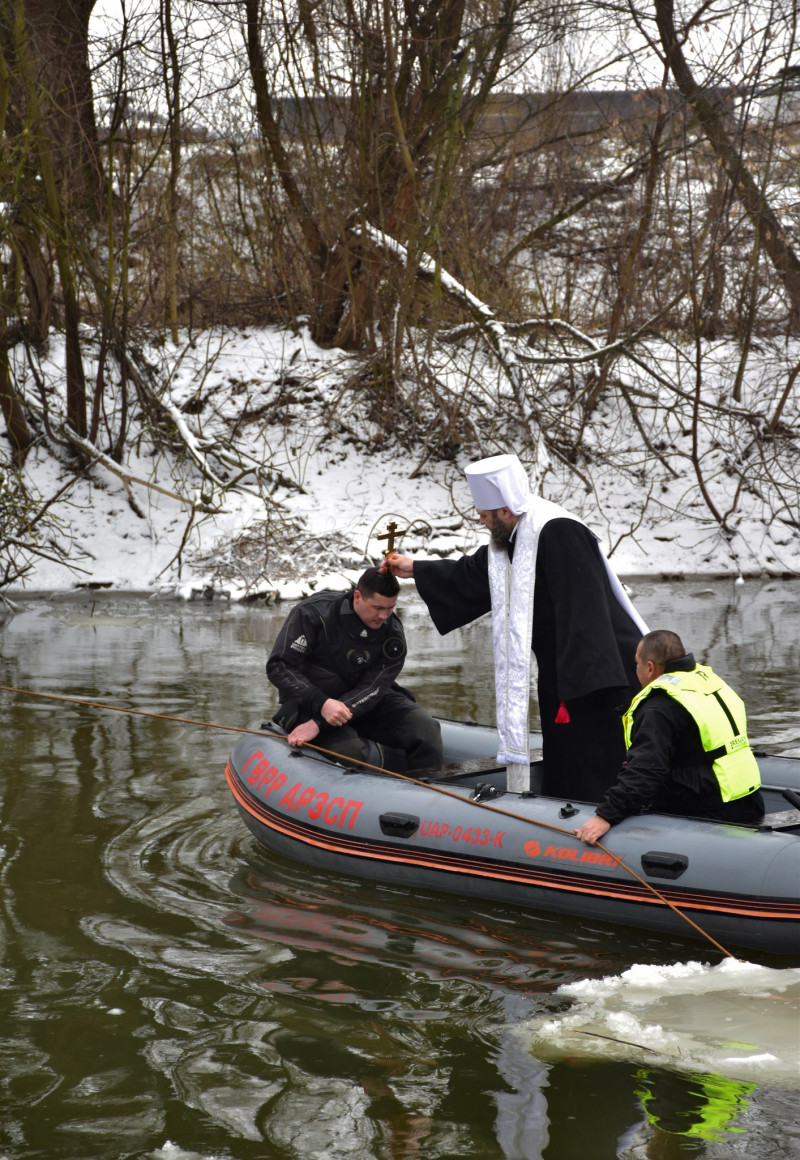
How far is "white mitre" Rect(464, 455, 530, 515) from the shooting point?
15.0 ft

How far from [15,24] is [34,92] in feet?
2.42

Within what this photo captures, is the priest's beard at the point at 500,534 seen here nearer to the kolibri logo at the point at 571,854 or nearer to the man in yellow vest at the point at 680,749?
the man in yellow vest at the point at 680,749

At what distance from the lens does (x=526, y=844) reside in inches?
171

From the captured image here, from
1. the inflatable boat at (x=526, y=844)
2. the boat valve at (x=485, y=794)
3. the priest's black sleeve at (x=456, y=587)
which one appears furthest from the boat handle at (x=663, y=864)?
the priest's black sleeve at (x=456, y=587)

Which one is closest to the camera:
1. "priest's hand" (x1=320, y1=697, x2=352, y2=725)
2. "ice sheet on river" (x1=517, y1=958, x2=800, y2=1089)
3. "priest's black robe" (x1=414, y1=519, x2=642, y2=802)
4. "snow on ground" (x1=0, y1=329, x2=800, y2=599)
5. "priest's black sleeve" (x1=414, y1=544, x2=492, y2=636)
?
"ice sheet on river" (x1=517, y1=958, x2=800, y2=1089)

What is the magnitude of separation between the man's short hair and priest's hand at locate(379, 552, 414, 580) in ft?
3.57

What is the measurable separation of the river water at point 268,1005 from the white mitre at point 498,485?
1531mm

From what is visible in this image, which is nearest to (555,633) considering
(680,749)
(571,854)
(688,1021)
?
(680,749)

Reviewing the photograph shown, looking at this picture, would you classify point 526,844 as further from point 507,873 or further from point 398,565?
point 398,565

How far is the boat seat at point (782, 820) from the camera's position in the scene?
416 centimetres

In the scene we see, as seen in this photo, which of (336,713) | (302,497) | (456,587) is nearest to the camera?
(456,587)

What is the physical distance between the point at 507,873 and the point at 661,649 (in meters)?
1.03

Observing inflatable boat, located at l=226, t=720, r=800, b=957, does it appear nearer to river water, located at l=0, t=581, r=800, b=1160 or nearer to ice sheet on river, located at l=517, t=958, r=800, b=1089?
river water, located at l=0, t=581, r=800, b=1160

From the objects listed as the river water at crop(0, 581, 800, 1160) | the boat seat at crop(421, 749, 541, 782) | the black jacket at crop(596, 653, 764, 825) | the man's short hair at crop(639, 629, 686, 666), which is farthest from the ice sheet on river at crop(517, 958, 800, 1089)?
the boat seat at crop(421, 749, 541, 782)
